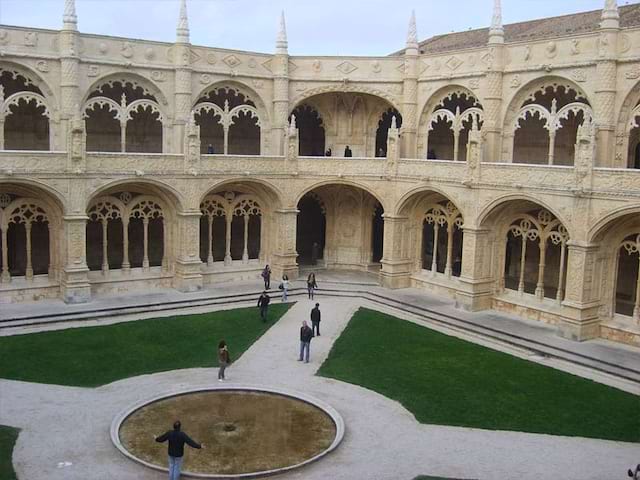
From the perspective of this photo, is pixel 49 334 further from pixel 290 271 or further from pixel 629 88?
pixel 629 88

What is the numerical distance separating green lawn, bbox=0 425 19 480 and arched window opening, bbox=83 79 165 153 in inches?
658

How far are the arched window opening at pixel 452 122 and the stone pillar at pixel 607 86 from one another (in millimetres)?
5123

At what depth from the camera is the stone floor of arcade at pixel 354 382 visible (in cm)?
1515

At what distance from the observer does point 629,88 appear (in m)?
25.2

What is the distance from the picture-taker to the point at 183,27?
99.8 ft

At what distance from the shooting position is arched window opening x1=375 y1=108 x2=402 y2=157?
3625 cm

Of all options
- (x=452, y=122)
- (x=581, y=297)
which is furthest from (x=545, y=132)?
(x=581, y=297)

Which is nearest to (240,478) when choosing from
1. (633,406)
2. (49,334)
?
(633,406)

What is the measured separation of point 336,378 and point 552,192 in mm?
10524

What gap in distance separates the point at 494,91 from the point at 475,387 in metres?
14.0

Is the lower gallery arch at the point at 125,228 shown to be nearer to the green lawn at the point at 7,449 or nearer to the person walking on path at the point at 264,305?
the person walking on path at the point at 264,305

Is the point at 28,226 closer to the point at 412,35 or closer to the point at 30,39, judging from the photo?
the point at 30,39

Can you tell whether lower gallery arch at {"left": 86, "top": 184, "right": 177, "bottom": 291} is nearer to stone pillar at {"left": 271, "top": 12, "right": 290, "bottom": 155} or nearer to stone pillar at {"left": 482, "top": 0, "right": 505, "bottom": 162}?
stone pillar at {"left": 271, "top": 12, "right": 290, "bottom": 155}

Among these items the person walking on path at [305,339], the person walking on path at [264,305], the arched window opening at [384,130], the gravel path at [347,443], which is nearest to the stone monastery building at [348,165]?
the arched window opening at [384,130]
